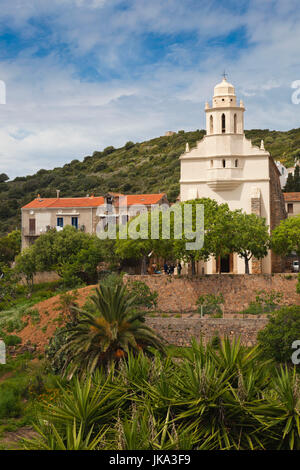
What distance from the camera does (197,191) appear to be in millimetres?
48031

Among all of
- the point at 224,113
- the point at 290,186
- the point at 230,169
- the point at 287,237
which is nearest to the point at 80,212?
the point at 230,169

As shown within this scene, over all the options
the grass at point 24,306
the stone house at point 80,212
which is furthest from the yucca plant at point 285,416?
the stone house at point 80,212

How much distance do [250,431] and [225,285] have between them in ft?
85.5

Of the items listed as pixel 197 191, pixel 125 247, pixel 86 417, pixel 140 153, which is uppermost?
pixel 140 153

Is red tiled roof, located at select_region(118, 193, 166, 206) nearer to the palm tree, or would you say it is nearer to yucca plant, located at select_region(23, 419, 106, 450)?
the palm tree

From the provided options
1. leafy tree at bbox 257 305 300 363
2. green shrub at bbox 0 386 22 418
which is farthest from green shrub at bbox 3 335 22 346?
leafy tree at bbox 257 305 300 363

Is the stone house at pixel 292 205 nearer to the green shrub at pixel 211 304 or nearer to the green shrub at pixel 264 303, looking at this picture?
the green shrub at pixel 264 303

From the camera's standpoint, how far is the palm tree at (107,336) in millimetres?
22047

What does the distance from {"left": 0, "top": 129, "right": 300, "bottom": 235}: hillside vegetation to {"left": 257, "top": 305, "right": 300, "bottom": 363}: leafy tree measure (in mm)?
56744

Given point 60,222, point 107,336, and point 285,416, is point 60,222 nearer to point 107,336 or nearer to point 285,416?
point 107,336

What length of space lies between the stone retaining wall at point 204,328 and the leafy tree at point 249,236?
7125mm

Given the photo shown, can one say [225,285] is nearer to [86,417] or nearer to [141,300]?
[141,300]

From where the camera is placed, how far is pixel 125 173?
118625 mm
